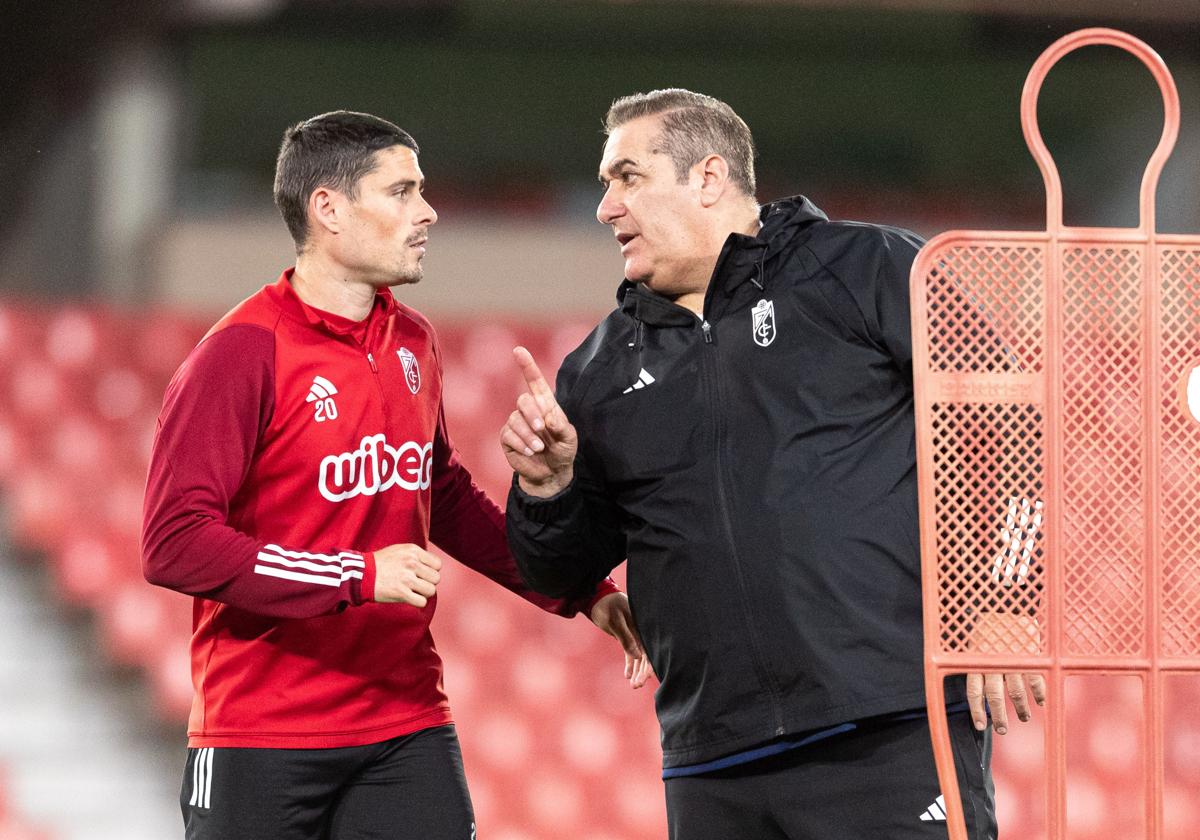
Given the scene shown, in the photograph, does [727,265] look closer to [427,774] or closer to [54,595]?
[427,774]

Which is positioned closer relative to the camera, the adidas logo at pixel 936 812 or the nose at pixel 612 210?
the adidas logo at pixel 936 812

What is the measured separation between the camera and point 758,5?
13.3 ft

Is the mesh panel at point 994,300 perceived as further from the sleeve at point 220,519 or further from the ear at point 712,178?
the sleeve at point 220,519

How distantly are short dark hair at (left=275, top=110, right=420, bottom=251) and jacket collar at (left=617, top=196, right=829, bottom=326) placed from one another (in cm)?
32

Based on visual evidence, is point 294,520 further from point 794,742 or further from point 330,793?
point 794,742

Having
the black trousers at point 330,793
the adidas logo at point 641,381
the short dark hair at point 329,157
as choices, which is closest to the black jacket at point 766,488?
the adidas logo at point 641,381

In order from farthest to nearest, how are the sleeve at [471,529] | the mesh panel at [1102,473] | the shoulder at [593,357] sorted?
1. the sleeve at [471,529]
2. the shoulder at [593,357]
3. the mesh panel at [1102,473]

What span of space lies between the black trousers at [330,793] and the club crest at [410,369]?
0.36 m

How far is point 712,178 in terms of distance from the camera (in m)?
1.48

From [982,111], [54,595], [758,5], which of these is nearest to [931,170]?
[982,111]

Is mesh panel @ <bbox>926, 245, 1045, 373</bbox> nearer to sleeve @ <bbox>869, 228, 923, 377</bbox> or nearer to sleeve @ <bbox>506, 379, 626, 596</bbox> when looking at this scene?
sleeve @ <bbox>869, 228, 923, 377</bbox>

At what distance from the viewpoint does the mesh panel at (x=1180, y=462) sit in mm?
1096

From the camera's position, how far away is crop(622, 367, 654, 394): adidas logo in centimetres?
140

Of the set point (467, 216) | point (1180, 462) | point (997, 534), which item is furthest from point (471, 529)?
point (467, 216)
